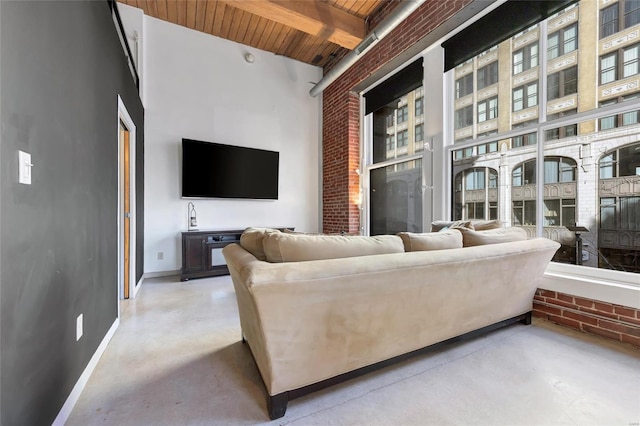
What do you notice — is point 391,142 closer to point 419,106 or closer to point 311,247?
point 419,106

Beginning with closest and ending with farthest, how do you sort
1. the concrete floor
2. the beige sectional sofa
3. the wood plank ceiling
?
1. the beige sectional sofa
2. the concrete floor
3. the wood plank ceiling

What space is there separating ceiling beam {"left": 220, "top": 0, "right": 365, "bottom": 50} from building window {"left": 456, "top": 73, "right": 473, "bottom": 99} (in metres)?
1.72

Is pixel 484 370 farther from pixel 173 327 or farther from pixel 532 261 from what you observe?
pixel 173 327

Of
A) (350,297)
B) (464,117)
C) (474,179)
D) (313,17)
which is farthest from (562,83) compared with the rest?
(313,17)

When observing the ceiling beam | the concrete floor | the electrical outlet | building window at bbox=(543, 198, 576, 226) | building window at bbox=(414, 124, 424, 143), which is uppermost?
the ceiling beam

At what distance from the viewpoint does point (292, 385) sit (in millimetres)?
1292

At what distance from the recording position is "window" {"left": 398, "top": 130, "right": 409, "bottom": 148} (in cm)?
420

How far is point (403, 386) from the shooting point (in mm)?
1501

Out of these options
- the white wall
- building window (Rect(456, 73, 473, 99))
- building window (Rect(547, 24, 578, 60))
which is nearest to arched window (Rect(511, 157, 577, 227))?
building window (Rect(547, 24, 578, 60))

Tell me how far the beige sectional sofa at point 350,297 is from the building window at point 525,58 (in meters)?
2.10

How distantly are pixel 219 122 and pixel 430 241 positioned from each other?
416cm

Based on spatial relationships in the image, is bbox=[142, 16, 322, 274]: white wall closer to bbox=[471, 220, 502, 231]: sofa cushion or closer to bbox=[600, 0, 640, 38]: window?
bbox=[471, 220, 502, 231]: sofa cushion

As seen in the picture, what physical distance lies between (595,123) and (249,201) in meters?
4.47

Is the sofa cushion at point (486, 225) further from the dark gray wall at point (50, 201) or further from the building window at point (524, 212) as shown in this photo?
the dark gray wall at point (50, 201)
